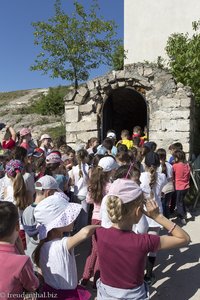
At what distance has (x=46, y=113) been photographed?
20219 millimetres

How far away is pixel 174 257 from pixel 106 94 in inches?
234

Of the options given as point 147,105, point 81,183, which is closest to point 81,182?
point 81,183

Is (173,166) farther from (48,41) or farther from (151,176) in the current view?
(48,41)

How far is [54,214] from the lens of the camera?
250 centimetres

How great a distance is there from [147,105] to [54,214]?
717 cm

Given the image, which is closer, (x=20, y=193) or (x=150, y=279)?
(x=20, y=193)

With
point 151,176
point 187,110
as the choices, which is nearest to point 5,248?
point 151,176

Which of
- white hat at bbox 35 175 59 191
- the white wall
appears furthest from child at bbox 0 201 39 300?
the white wall

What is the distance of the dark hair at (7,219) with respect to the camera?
2.11 m

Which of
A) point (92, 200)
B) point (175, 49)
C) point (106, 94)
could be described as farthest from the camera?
point (175, 49)

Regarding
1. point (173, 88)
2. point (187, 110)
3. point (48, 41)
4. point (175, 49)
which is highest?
point (48, 41)

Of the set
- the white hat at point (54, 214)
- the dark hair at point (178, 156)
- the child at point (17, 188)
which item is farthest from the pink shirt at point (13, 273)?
the dark hair at point (178, 156)

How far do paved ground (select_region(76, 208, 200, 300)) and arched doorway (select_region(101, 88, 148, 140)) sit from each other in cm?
535

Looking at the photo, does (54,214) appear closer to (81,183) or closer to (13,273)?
(13,273)
